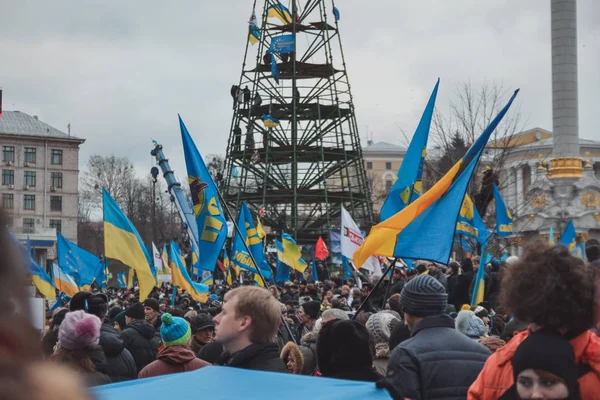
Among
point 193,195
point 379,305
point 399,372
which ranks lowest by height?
point 379,305

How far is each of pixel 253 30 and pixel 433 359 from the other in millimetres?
43092

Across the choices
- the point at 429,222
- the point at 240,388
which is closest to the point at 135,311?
the point at 429,222

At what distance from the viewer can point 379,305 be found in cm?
1581

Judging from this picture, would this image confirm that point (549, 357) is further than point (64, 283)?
No

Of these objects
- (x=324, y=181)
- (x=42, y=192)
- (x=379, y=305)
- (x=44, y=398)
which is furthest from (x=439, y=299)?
(x=42, y=192)

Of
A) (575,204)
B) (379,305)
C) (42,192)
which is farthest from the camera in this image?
(42,192)

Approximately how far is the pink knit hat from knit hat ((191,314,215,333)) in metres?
3.03

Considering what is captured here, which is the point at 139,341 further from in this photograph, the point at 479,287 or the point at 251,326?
the point at 479,287

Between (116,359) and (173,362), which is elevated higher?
(173,362)

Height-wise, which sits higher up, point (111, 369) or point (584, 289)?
point (584, 289)

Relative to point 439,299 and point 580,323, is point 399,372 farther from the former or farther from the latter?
point 580,323

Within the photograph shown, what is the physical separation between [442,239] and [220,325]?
303 cm

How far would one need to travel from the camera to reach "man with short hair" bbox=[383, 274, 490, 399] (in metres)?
4.05

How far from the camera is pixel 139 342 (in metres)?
8.20
